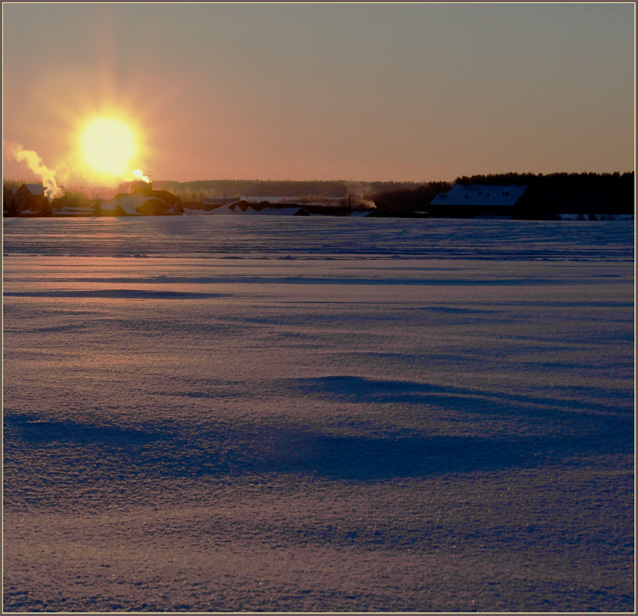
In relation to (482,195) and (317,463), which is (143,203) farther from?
(317,463)

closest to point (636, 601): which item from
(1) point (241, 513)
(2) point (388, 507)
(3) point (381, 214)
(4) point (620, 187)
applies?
(2) point (388, 507)

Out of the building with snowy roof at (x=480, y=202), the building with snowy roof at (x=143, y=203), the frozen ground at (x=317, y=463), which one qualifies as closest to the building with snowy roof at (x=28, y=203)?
the building with snowy roof at (x=143, y=203)

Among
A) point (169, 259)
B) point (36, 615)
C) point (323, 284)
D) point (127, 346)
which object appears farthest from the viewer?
point (169, 259)

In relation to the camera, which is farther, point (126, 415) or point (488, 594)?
point (126, 415)

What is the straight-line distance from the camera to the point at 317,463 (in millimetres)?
2607

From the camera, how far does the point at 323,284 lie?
9.36m

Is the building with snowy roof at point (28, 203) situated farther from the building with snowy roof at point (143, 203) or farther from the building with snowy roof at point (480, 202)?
the building with snowy roof at point (480, 202)

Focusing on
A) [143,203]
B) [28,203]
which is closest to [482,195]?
[143,203]

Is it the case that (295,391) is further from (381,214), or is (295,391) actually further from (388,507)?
(381,214)

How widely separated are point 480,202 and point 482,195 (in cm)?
131

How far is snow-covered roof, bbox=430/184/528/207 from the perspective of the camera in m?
59.6

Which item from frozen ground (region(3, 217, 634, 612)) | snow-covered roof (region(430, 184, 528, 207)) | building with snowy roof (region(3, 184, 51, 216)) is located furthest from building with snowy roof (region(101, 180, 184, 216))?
frozen ground (region(3, 217, 634, 612))

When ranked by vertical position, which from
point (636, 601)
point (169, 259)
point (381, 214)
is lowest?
point (636, 601)

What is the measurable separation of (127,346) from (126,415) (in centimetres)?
172
